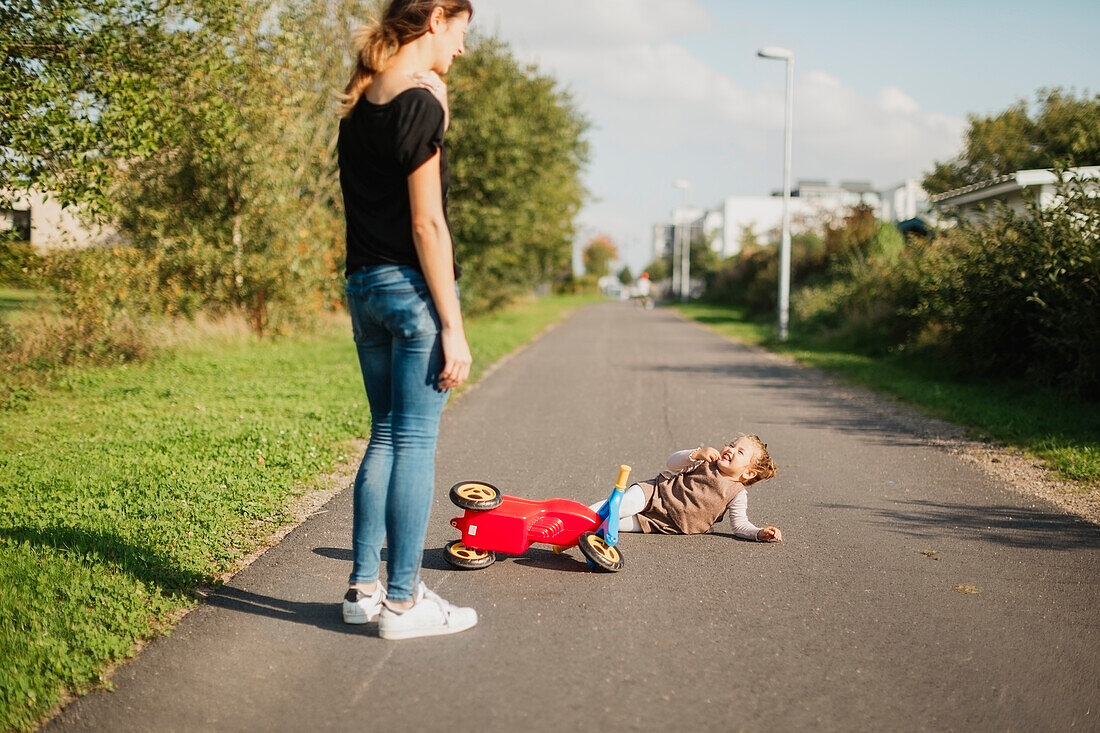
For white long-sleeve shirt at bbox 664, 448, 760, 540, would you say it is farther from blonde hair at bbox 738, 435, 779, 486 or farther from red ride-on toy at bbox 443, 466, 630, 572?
red ride-on toy at bbox 443, 466, 630, 572

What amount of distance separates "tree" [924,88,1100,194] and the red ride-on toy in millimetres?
37436

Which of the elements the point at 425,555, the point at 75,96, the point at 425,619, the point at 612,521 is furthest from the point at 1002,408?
the point at 75,96

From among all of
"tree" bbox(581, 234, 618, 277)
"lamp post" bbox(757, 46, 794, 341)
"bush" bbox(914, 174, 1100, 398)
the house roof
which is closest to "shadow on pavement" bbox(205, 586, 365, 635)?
"bush" bbox(914, 174, 1100, 398)

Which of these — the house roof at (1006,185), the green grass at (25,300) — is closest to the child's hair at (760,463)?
the green grass at (25,300)

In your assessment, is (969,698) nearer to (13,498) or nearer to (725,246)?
(13,498)

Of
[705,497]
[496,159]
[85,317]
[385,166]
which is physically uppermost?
[496,159]

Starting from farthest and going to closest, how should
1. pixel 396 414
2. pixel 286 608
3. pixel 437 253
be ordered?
pixel 286 608 < pixel 396 414 < pixel 437 253

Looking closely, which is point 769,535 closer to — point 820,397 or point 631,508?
point 631,508

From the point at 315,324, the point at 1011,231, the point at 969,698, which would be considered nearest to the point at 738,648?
the point at 969,698

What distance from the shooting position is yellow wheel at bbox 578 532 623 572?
15.0ft

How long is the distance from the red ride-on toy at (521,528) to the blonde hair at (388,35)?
188 cm

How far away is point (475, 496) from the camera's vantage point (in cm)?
458

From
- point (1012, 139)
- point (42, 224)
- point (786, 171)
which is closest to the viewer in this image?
point (42, 224)

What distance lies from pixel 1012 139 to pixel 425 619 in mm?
44063
